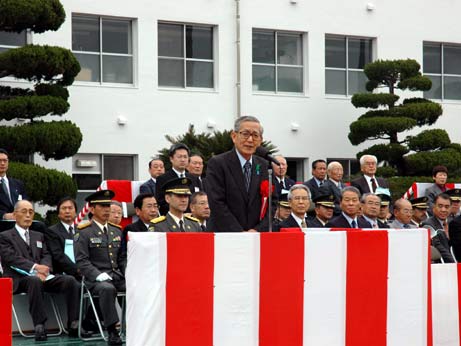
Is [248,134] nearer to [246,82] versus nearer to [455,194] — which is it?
[455,194]

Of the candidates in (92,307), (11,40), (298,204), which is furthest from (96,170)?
(298,204)

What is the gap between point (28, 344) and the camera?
11.3 meters

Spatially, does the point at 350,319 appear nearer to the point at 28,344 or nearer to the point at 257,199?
the point at 257,199

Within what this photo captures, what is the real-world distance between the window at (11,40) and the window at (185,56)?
3776 mm

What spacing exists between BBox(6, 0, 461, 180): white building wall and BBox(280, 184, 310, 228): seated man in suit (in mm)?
13185

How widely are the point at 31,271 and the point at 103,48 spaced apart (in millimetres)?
14207

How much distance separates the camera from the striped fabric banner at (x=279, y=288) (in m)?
7.39

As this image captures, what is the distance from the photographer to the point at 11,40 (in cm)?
2420

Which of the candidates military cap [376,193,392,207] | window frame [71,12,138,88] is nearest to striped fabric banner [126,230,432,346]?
military cap [376,193,392,207]

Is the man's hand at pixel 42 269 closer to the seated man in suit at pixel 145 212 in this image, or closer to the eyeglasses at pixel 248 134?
the seated man in suit at pixel 145 212

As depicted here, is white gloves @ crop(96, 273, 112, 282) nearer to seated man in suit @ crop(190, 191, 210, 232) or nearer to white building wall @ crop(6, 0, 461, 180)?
seated man in suit @ crop(190, 191, 210, 232)

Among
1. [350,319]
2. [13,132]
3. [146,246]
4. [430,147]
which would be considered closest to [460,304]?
[350,319]

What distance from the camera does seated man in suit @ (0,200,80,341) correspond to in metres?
12.0

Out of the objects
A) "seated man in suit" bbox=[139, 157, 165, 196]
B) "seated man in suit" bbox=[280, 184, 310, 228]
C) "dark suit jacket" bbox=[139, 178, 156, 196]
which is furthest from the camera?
"seated man in suit" bbox=[139, 157, 165, 196]
